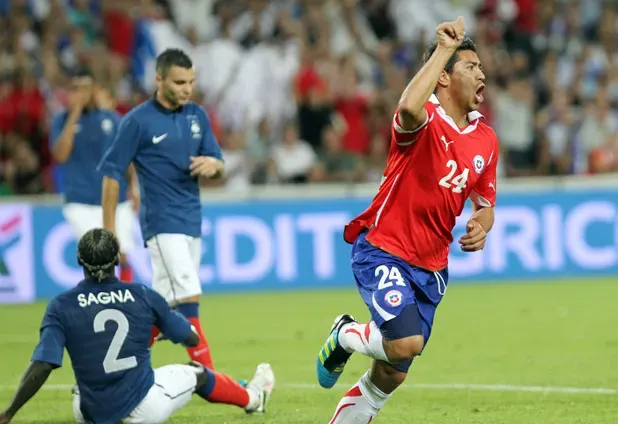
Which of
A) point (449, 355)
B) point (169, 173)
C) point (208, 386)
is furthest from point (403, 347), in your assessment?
point (449, 355)

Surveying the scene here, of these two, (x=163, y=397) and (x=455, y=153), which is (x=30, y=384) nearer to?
(x=163, y=397)

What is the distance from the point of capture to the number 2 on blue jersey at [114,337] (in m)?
6.51

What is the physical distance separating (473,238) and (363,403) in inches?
40.7

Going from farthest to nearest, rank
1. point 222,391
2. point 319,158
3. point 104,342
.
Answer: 1. point 319,158
2. point 222,391
3. point 104,342

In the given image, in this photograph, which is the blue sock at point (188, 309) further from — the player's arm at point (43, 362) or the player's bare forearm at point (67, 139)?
the player's bare forearm at point (67, 139)

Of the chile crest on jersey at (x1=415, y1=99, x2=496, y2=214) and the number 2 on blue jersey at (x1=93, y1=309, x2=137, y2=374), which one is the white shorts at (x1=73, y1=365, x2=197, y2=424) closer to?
the number 2 on blue jersey at (x1=93, y1=309, x2=137, y2=374)

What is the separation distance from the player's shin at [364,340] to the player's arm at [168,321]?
34.6 inches

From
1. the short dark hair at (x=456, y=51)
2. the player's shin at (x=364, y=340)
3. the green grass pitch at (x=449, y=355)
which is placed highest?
the short dark hair at (x=456, y=51)

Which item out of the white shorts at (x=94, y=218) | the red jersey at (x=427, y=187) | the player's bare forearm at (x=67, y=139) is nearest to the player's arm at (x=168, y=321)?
the red jersey at (x=427, y=187)

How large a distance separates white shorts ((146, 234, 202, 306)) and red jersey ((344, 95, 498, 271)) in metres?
2.21

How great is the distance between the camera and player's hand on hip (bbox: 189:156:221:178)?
841cm

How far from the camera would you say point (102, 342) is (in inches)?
256

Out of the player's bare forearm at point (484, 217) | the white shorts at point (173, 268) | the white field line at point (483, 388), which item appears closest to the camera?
the player's bare forearm at point (484, 217)

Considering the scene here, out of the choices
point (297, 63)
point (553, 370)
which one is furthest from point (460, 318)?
point (297, 63)
